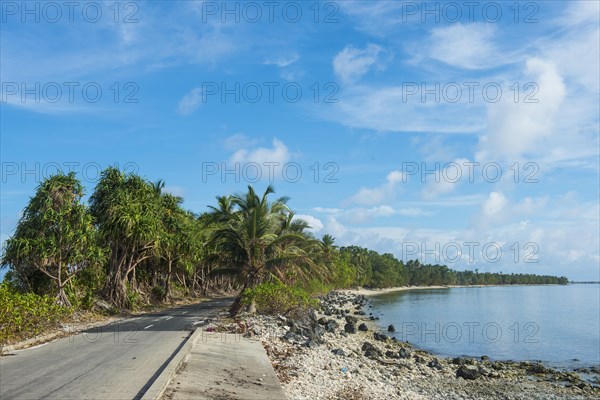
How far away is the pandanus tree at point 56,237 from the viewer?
82.1ft

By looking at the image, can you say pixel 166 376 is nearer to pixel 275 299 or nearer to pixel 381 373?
pixel 381 373

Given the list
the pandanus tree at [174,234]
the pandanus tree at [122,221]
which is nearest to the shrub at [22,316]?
the pandanus tree at [122,221]

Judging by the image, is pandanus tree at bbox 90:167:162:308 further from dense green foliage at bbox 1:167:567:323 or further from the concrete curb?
the concrete curb

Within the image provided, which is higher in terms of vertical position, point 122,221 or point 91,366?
point 122,221

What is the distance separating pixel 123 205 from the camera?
32438mm

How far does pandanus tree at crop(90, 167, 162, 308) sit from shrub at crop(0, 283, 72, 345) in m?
11.6

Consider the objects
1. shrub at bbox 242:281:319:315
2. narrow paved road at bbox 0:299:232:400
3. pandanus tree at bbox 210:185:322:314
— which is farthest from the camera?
pandanus tree at bbox 210:185:322:314

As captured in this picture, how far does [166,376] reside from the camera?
37.0 feet

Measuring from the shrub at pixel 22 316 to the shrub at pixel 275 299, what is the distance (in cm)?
998

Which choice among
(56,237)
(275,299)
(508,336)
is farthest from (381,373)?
(508,336)

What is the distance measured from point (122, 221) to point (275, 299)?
1103cm

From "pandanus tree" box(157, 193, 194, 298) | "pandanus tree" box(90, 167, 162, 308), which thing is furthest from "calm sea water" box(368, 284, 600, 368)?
"pandanus tree" box(90, 167, 162, 308)

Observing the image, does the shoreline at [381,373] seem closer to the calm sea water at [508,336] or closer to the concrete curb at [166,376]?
the concrete curb at [166,376]

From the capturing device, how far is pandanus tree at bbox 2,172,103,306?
82.1 ft
